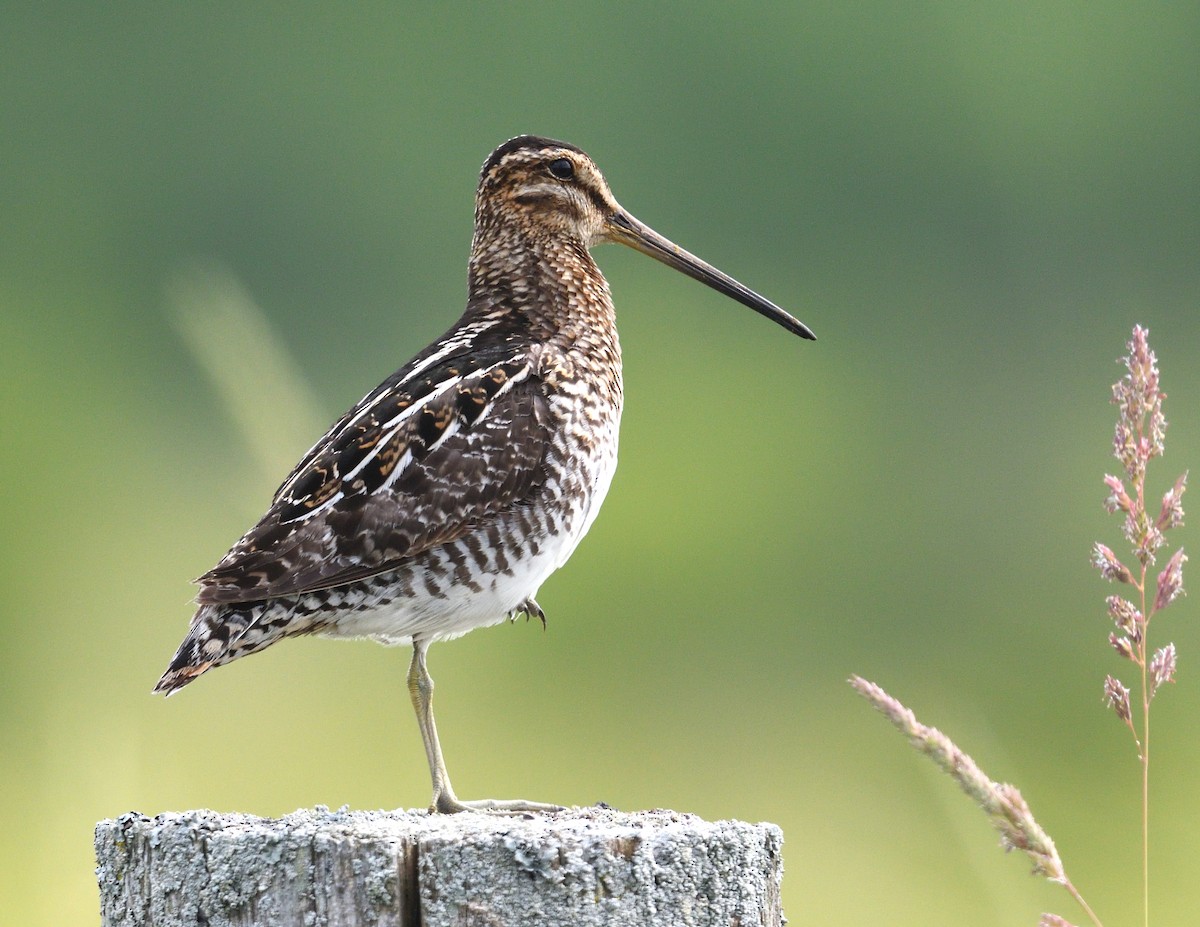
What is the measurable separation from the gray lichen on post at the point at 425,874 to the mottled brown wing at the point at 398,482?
1047 mm

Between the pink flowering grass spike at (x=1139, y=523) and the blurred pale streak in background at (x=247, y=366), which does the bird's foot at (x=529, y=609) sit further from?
the pink flowering grass spike at (x=1139, y=523)

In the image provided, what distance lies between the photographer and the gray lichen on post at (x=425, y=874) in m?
3.15

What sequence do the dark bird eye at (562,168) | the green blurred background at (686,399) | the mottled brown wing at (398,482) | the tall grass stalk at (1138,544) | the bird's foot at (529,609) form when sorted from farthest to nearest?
the green blurred background at (686,399) < the dark bird eye at (562,168) < the bird's foot at (529,609) < the mottled brown wing at (398,482) < the tall grass stalk at (1138,544)

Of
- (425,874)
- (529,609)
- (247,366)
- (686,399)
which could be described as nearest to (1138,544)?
(425,874)

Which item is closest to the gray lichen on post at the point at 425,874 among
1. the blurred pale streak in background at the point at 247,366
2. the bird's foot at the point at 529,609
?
the blurred pale streak in background at the point at 247,366

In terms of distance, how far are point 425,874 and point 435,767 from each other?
145 cm

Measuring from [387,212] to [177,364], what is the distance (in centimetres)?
622

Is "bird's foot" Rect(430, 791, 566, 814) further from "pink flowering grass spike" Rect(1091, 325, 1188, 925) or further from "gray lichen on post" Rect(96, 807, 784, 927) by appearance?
"pink flowering grass spike" Rect(1091, 325, 1188, 925)

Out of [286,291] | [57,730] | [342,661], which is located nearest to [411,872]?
[57,730]

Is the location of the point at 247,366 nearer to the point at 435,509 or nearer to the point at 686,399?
the point at 435,509

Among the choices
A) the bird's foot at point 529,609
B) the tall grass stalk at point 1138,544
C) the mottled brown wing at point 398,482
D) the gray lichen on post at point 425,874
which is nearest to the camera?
the gray lichen on post at point 425,874

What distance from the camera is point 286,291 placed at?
55.0 feet

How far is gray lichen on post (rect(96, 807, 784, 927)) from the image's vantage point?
315cm

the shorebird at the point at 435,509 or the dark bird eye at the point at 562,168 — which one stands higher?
the dark bird eye at the point at 562,168
